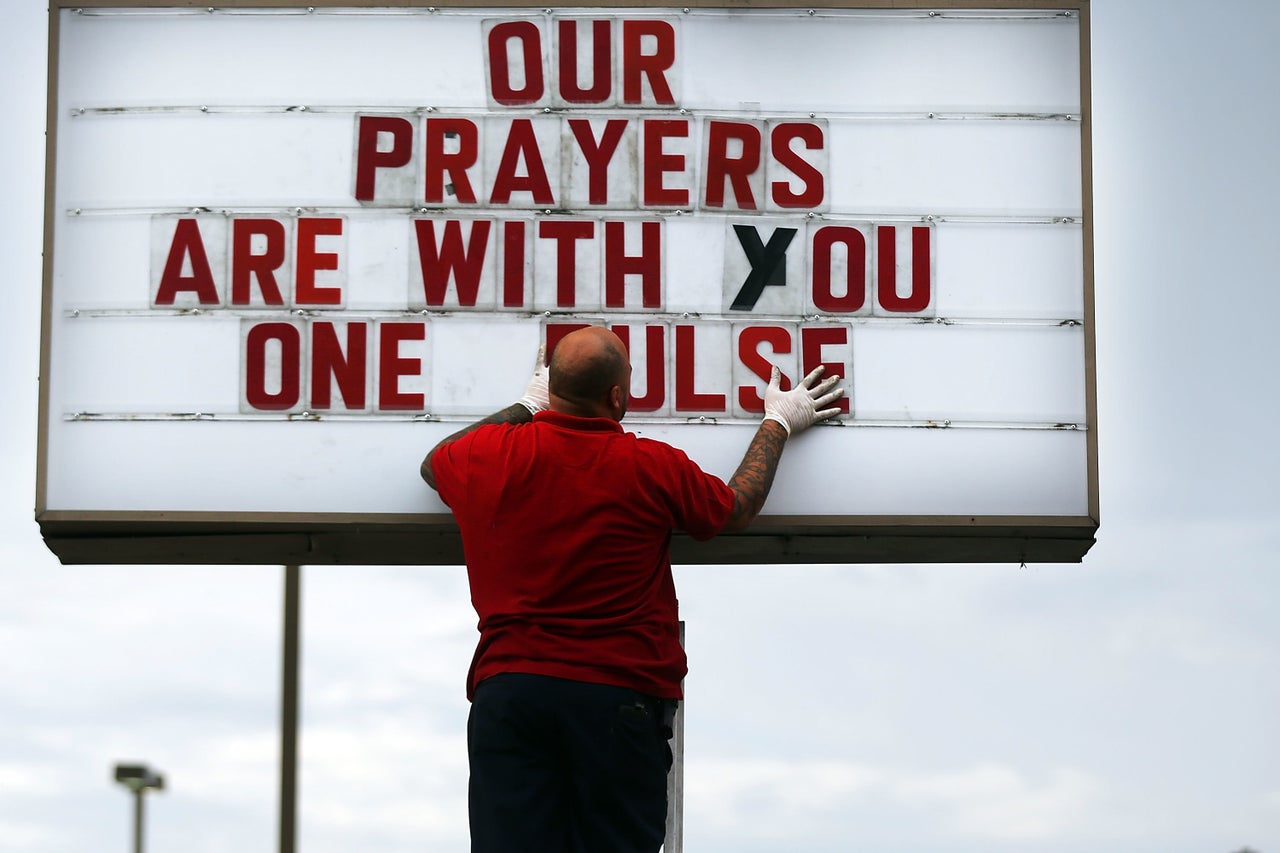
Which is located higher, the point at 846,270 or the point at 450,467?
the point at 846,270

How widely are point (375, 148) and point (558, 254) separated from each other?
0.82 meters

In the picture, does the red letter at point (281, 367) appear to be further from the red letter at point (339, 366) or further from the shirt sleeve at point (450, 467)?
the shirt sleeve at point (450, 467)

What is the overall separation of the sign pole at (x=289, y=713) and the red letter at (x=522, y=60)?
4.55 meters

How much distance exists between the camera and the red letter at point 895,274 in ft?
20.9

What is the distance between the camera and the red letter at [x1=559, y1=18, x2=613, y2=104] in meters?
6.45

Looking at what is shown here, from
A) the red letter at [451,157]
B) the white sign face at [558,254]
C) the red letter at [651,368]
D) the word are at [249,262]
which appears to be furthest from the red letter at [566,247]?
the word are at [249,262]

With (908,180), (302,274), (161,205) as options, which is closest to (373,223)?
(302,274)

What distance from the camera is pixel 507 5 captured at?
650 cm

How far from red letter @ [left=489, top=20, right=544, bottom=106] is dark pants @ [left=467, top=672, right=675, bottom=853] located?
2.36 metres

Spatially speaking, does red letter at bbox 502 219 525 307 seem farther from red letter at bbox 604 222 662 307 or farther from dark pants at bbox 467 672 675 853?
dark pants at bbox 467 672 675 853

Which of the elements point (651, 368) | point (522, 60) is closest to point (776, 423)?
point (651, 368)

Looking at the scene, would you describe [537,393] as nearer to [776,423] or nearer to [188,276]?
[776,423]

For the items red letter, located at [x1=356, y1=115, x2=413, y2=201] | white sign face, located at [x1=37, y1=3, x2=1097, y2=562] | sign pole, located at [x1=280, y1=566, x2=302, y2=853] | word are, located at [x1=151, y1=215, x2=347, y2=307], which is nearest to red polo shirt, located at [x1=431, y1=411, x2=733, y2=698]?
white sign face, located at [x1=37, y1=3, x2=1097, y2=562]

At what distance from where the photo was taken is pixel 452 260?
6.34m
